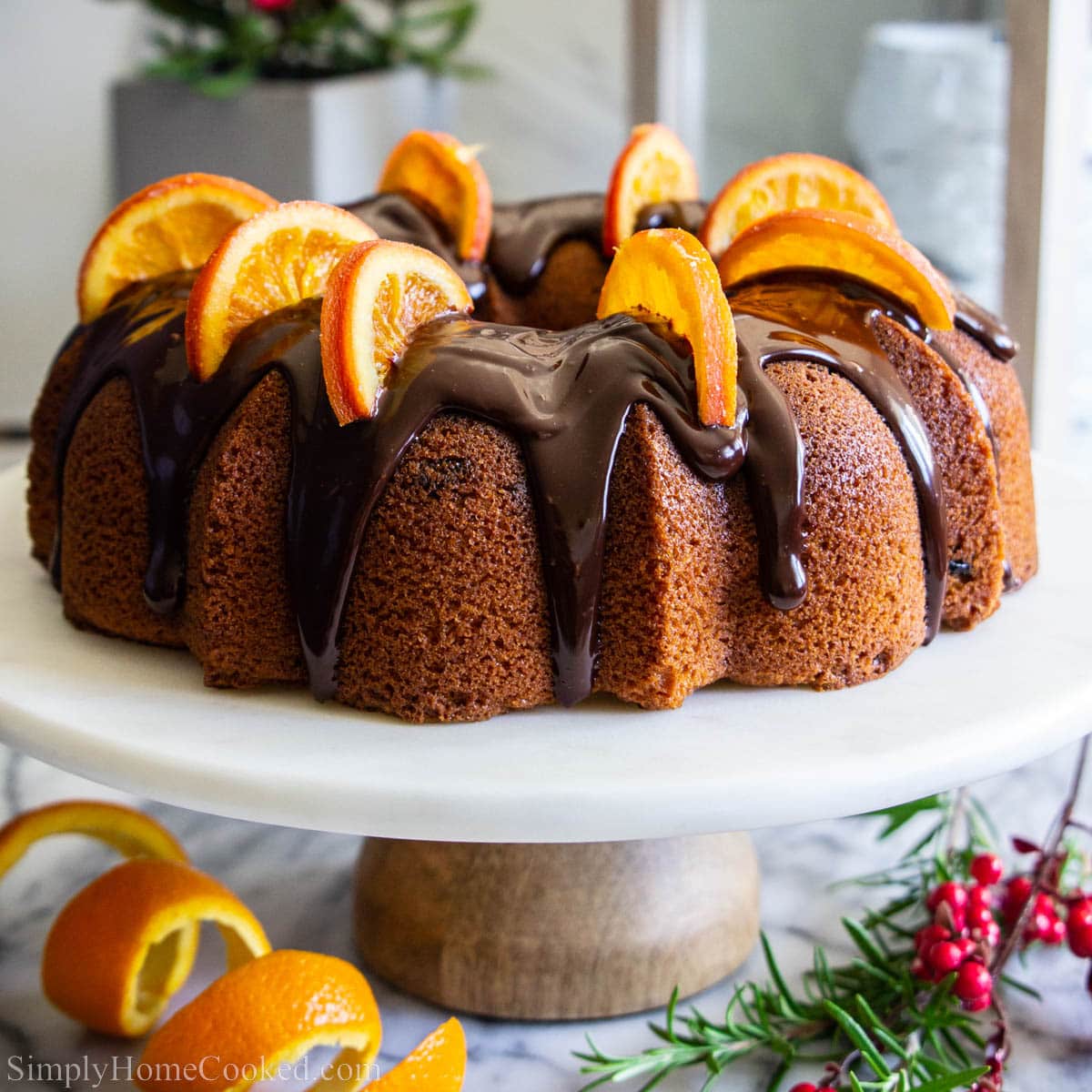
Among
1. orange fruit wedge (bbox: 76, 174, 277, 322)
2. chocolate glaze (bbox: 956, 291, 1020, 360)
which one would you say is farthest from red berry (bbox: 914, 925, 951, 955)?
orange fruit wedge (bbox: 76, 174, 277, 322)

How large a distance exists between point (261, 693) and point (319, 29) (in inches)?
100

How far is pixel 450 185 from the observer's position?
155 cm

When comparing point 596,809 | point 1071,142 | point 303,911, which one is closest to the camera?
point 596,809

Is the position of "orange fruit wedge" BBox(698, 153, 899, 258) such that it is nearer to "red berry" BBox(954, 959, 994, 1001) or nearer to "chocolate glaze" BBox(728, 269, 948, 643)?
"chocolate glaze" BBox(728, 269, 948, 643)

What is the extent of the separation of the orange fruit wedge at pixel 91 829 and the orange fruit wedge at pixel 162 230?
19.1 inches

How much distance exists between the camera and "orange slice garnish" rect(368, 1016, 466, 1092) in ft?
3.44

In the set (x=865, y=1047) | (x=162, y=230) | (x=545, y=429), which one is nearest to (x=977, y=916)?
(x=865, y=1047)

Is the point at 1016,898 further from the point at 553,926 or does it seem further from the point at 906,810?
the point at 553,926

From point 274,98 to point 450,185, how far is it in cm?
188

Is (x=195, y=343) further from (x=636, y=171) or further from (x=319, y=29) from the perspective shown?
(x=319, y=29)

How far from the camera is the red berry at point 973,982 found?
1196mm

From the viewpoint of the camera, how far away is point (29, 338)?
3566 millimetres

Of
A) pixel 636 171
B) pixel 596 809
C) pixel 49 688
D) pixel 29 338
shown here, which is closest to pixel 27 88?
pixel 29 338

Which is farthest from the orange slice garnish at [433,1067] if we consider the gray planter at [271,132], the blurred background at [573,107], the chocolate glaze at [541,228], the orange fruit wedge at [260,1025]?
the gray planter at [271,132]
